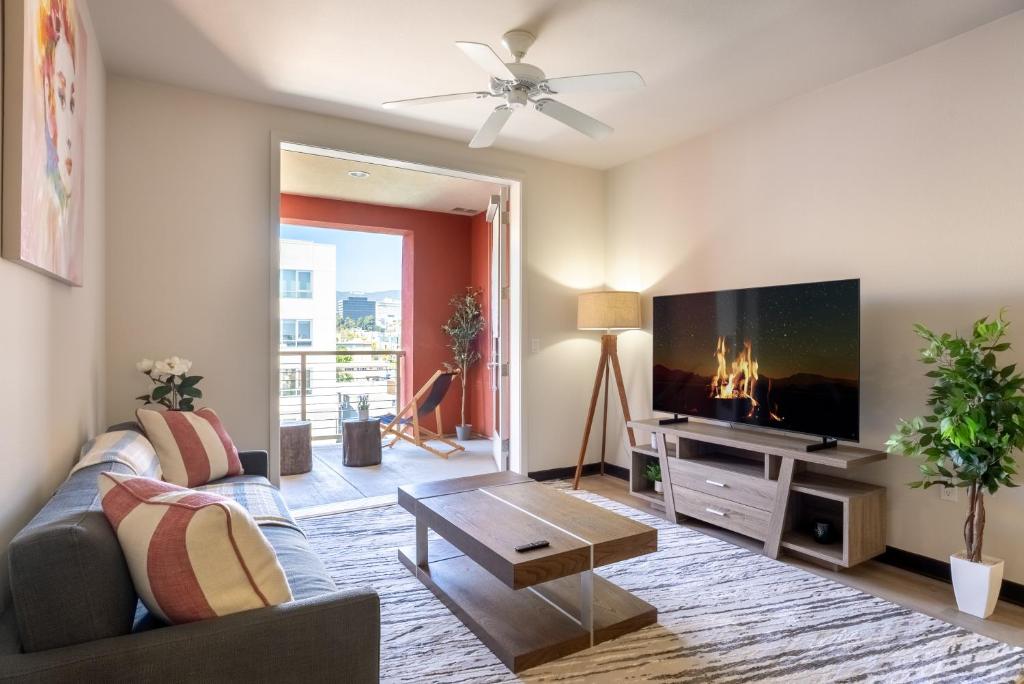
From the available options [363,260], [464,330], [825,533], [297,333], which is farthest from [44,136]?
[363,260]

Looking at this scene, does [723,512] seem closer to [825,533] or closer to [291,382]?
[825,533]

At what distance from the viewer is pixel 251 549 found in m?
1.28

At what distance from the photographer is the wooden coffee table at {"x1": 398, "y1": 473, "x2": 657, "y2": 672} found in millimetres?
2039

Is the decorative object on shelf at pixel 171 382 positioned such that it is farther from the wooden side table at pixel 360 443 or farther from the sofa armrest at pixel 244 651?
the sofa armrest at pixel 244 651

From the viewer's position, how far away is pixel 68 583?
1109mm

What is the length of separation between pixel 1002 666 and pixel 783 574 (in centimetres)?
88

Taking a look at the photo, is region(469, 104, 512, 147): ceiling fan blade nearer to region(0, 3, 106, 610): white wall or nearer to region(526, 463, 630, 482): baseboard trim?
region(0, 3, 106, 610): white wall

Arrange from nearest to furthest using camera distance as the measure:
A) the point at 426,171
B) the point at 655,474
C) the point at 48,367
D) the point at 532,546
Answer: the point at 48,367, the point at 532,546, the point at 655,474, the point at 426,171

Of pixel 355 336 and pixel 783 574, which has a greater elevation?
pixel 355 336

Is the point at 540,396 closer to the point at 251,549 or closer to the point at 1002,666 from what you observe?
the point at 1002,666

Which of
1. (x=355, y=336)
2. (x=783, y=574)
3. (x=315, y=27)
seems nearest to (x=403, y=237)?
(x=355, y=336)

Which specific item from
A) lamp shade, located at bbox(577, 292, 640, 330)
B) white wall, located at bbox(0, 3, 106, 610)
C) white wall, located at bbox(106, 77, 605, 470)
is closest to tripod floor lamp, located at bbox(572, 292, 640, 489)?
lamp shade, located at bbox(577, 292, 640, 330)

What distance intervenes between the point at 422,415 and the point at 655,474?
107 inches

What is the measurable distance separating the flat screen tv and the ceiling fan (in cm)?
136
